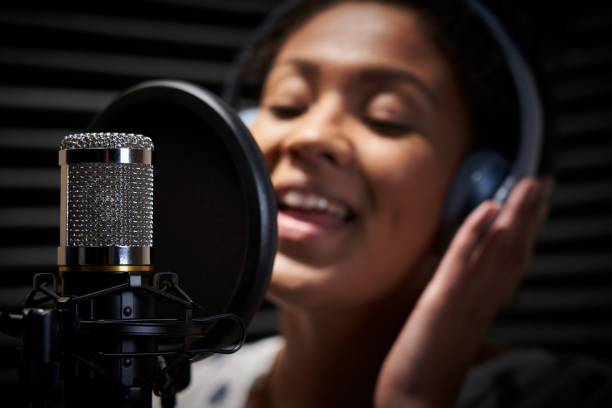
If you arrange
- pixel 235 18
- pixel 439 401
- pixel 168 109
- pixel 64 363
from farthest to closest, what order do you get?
pixel 235 18 → pixel 439 401 → pixel 168 109 → pixel 64 363

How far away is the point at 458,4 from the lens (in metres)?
1.28

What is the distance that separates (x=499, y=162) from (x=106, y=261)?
0.87m

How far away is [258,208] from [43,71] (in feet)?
5.47

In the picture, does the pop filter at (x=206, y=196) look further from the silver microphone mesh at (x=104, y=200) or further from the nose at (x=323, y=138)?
the nose at (x=323, y=138)

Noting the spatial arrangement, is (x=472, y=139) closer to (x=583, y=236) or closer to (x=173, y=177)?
(x=173, y=177)

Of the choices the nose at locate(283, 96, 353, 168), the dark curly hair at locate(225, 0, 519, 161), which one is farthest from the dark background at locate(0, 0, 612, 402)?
the nose at locate(283, 96, 353, 168)

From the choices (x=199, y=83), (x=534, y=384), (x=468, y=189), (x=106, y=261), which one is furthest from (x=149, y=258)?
(x=199, y=83)

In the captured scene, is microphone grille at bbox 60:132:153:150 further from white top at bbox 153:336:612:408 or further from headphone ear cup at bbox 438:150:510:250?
headphone ear cup at bbox 438:150:510:250

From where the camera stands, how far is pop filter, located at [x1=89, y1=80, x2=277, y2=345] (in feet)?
2.06

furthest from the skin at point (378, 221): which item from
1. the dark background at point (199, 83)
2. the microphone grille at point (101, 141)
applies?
the dark background at point (199, 83)

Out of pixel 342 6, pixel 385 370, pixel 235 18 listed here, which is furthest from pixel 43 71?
pixel 385 370

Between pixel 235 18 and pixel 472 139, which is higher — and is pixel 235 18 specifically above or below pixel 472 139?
above

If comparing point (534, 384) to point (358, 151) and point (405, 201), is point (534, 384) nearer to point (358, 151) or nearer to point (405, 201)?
point (405, 201)

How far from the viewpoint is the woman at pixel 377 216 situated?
Answer: 1.08 m
